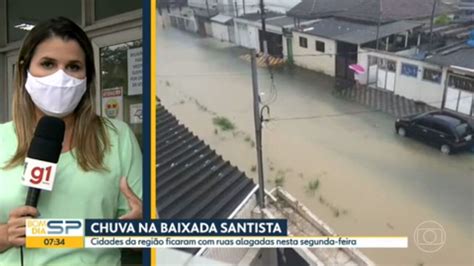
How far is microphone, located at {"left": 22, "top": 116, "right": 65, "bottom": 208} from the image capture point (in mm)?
1633

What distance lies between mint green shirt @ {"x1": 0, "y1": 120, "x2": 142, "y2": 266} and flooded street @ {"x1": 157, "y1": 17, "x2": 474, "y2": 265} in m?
0.29

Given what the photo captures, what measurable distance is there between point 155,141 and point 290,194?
1.86 feet

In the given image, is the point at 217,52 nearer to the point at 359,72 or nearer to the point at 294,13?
the point at 294,13

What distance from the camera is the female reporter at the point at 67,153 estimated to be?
1718 mm

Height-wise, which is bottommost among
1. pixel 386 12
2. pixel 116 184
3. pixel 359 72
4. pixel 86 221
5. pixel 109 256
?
pixel 109 256

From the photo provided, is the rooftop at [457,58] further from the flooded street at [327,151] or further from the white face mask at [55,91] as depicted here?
the white face mask at [55,91]

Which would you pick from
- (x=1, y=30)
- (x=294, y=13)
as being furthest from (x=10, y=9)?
(x=294, y=13)

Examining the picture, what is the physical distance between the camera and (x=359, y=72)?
5.97 feet

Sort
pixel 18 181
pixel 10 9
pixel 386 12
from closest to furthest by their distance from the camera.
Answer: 1. pixel 18 181
2. pixel 386 12
3. pixel 10 9

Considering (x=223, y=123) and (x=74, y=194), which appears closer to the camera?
(x=74, y=194)

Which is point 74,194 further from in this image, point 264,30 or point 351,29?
point 351,29

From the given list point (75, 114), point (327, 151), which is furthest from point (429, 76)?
point (75, 114)

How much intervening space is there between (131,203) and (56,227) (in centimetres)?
29

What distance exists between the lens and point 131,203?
1812 mm
